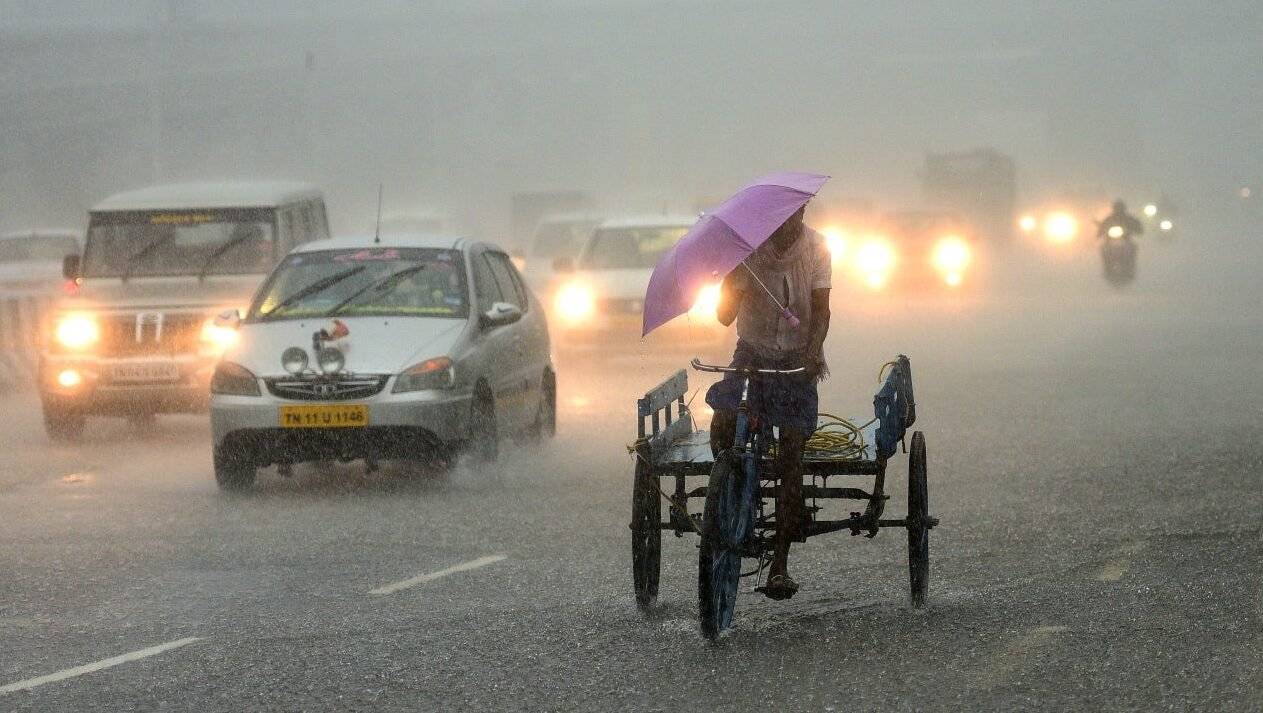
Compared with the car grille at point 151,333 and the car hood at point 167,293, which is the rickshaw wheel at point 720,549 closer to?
the car hood at point 167,293

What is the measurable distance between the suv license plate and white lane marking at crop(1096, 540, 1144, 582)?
7931 millimetres

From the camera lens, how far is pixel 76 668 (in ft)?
23.0

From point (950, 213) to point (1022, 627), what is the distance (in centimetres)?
3290

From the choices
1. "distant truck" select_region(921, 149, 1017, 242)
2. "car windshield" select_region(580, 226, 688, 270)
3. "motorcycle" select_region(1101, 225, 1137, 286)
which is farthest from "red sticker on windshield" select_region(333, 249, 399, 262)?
"distant truck" select_region(921, 149, 1017, 242)

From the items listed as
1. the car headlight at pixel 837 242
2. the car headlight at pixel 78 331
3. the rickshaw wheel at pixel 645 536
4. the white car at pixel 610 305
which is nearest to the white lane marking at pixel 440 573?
the rickshaw wheel at pixel 645 536

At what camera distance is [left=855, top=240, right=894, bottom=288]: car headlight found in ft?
129

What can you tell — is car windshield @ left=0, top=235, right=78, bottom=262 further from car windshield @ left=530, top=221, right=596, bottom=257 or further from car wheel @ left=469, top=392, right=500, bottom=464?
car wheel @ left=469, top=392, right=500, bottom=464

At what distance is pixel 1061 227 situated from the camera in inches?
2511

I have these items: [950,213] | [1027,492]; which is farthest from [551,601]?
[950,213]

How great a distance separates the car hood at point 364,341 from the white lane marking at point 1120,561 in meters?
4.64

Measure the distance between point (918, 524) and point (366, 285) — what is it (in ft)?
21.2

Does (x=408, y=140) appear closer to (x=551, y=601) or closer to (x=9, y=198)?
(x=9, y=198)

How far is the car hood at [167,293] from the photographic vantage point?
49.4ft

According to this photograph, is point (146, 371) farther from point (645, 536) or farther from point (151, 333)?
point (645, 536)
